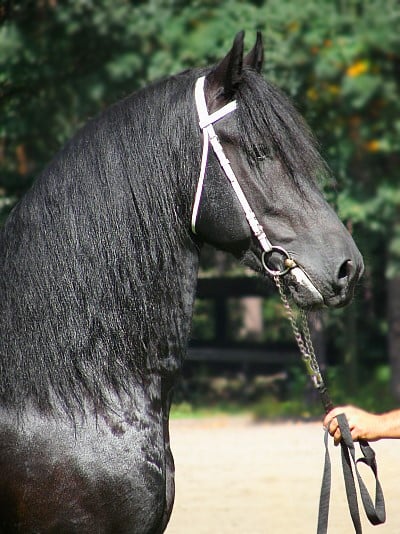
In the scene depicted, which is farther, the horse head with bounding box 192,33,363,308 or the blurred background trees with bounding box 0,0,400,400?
the blurred background trees with bounding box 0,0,400,400

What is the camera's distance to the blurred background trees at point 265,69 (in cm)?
830


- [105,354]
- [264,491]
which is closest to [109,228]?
[105,354]

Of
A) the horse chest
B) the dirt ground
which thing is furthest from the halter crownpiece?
the dirt ground

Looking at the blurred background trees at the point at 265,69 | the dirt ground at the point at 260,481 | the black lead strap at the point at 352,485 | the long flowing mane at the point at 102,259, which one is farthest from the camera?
the blurred background trees at the point at 265,69

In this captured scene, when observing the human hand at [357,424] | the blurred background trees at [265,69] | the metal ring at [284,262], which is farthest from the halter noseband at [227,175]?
the blurred background trees at [265,69]

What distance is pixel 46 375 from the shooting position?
7.75ft

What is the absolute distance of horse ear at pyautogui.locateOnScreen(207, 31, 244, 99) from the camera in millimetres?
2457

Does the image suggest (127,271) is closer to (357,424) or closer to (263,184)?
(263,184)

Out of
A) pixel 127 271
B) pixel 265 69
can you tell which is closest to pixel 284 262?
pixel 127 271

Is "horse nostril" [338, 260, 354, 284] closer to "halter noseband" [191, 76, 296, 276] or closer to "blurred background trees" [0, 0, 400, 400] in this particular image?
"halter noseband" [191, 76, 296, 276]

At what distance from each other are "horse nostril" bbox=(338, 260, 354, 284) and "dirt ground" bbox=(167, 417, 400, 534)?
9.66 ft

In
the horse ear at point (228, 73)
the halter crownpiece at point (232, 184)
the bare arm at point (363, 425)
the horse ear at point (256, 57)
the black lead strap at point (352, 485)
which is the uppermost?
the horse ear at point (256, 57)

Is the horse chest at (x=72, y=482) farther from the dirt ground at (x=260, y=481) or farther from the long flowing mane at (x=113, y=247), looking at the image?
the dirt ground at (x=260, y=481)

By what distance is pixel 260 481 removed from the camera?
256 inches
